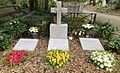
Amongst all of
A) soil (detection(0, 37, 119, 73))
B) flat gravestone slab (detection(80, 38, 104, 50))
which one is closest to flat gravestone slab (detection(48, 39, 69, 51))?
soil (detection(0, 37, 119, 73))

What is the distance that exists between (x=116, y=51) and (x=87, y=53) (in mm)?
941

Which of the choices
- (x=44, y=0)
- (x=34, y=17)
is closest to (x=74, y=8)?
(x=44, y=0)

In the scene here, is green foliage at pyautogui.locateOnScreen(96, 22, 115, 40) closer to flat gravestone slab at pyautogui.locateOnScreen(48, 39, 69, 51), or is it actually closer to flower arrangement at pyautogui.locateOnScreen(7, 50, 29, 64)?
flat gravestone slab at pyautogui.locateOnScreen(48, 39, 69, 51)

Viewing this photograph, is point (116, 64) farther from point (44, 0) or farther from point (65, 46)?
point (44, 0)

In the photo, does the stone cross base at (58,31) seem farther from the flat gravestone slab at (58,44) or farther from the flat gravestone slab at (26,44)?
the flat gravestone slab at (26,44)

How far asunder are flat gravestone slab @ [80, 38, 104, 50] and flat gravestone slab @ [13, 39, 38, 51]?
5.47ft

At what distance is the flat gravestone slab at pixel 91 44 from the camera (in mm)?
6016

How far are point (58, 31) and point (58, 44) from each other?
0.63 m

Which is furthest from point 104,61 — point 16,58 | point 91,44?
point 16,58

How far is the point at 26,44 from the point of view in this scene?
6250 millimetres

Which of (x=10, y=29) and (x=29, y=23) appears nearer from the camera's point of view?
(x=10, y=29)

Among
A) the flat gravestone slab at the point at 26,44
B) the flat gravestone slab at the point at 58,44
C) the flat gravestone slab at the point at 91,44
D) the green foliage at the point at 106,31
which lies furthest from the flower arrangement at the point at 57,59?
the green foliage at the point at 106,31

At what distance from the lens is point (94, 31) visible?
7.25 metres

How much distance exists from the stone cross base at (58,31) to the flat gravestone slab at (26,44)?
0.68 m
